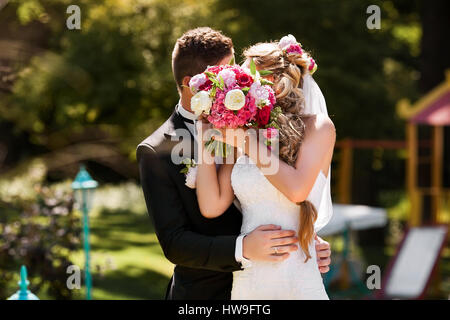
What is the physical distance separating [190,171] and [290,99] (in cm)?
61

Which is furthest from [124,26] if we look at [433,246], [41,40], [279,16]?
[433,246]

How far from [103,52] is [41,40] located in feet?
4.49

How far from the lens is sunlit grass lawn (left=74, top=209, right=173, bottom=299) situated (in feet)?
33.4

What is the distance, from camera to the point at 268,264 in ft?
11.2

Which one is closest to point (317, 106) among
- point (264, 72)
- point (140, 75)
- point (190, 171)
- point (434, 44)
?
point (264, 72)

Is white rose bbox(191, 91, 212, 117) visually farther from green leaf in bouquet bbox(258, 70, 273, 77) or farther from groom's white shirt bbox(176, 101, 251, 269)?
green leaf in bouquet bbox(258, 70, 273, 77)

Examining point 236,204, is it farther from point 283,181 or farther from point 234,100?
point 234,100

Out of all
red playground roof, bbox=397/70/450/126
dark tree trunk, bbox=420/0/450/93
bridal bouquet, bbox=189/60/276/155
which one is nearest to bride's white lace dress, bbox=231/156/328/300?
bridal bouquet, bbox=189/60/276/155

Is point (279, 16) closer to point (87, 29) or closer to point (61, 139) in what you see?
point (87, 29)

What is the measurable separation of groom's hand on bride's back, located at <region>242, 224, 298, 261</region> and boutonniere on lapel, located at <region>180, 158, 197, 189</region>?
1.13 feet

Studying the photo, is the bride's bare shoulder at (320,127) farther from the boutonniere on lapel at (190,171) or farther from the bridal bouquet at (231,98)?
the boutonniere on lapel at (190,171)

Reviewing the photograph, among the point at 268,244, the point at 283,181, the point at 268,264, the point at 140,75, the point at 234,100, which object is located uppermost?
the point at 140,75

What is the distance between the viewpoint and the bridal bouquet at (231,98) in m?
3.18

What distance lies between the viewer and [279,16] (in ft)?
42.1
